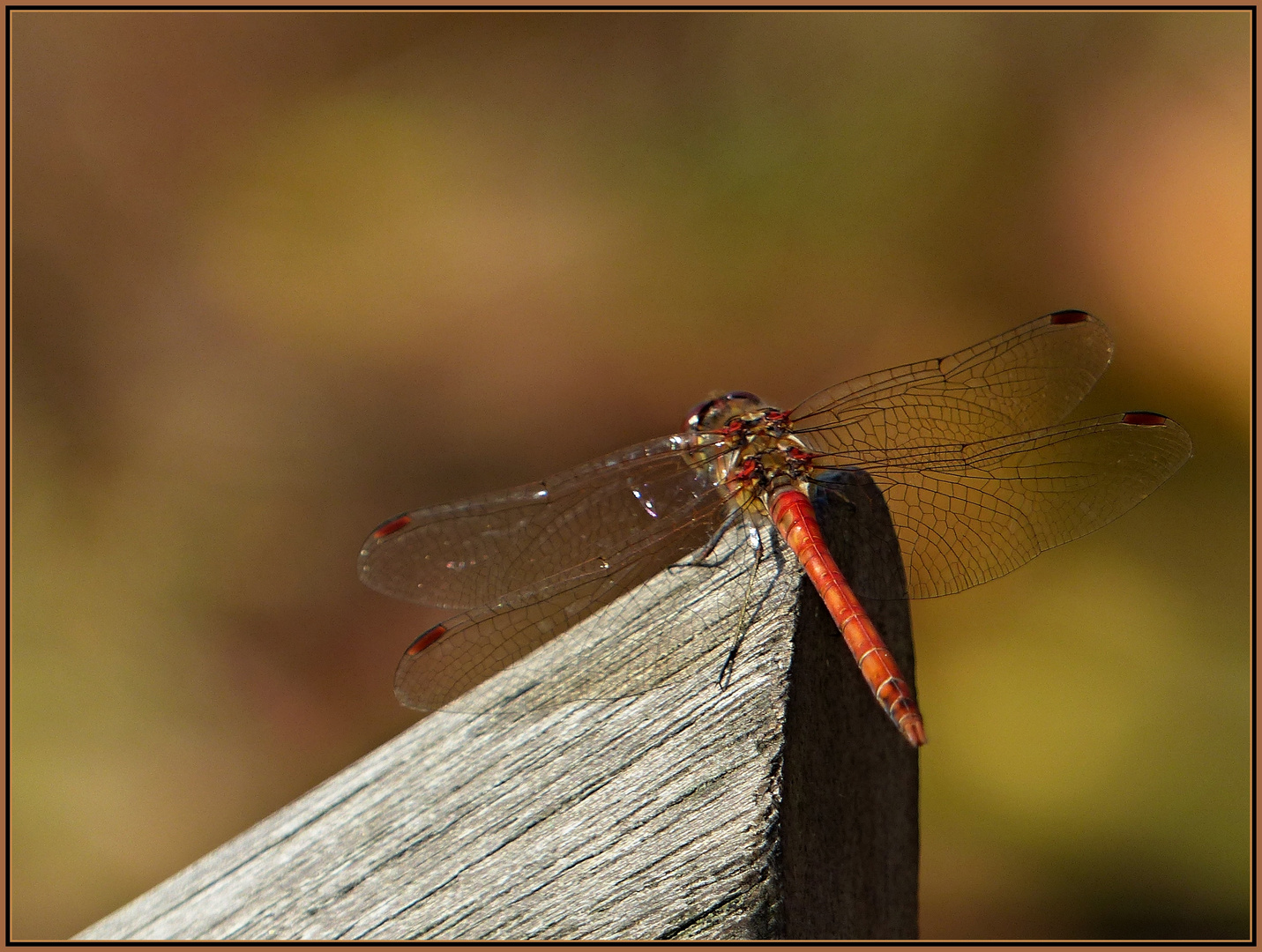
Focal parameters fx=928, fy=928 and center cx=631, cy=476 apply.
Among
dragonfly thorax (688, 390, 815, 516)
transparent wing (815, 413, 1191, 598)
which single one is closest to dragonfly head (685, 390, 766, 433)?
dragonfly thorax (688, 390, 815, 516)

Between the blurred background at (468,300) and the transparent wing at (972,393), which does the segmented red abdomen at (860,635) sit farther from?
the blurred background at (468,300)

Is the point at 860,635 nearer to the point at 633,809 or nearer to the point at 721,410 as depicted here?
the point at 633,809

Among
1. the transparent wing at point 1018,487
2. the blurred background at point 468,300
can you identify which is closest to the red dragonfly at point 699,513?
the transparent wing at point 1018,487

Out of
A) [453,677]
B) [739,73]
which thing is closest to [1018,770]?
[453,677]

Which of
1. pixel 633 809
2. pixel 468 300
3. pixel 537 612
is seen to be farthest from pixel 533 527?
pixel 468 300

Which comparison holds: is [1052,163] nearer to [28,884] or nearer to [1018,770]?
[1018,770]

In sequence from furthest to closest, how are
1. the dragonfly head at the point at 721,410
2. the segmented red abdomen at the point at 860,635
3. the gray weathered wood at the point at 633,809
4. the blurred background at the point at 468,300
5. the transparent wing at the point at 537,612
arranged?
1. the blurred background at the point at 468,300
2. the dragonfly head at the point at 721,410
3. the transparent wing at the point at 537,612
4. the segmented red abdomen at the point at 860,635
5. the gray weathered wood at the point at 633,809

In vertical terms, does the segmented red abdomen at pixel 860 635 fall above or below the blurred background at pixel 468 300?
below
